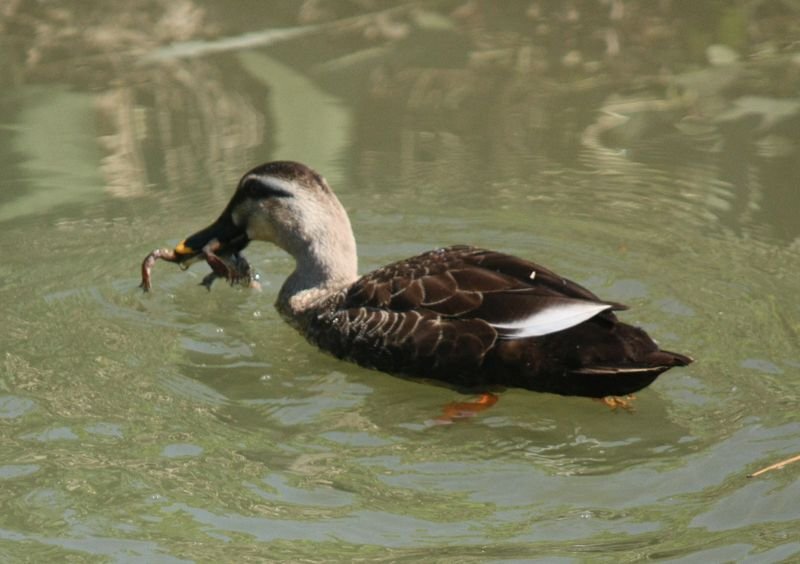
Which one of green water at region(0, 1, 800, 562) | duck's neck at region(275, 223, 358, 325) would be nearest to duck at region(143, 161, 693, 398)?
duck's neck at region(275, 223, 358, 325)

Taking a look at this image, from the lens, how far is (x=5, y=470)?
249 inches

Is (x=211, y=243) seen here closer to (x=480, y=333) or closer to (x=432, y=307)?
(x=432, y=307)

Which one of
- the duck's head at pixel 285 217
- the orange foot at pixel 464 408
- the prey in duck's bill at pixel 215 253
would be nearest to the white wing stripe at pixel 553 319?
the orange foot at pixel 464 408

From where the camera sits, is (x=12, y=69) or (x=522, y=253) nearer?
(x=522, y=253)

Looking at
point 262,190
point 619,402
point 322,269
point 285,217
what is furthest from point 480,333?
point 262,190

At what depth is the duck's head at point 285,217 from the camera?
819cm

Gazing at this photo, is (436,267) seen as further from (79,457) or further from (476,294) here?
(79,457)

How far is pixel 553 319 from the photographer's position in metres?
6.75

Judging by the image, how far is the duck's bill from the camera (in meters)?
8.30

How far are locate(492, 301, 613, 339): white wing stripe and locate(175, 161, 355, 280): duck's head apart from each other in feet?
5.32

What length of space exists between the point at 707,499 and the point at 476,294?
1.69 m

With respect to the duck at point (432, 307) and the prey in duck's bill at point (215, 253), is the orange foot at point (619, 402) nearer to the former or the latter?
the duck at point (432, 307)

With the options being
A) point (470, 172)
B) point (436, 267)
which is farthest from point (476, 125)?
point (436, 267)

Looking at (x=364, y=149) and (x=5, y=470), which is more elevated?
(x=364, y=149)
